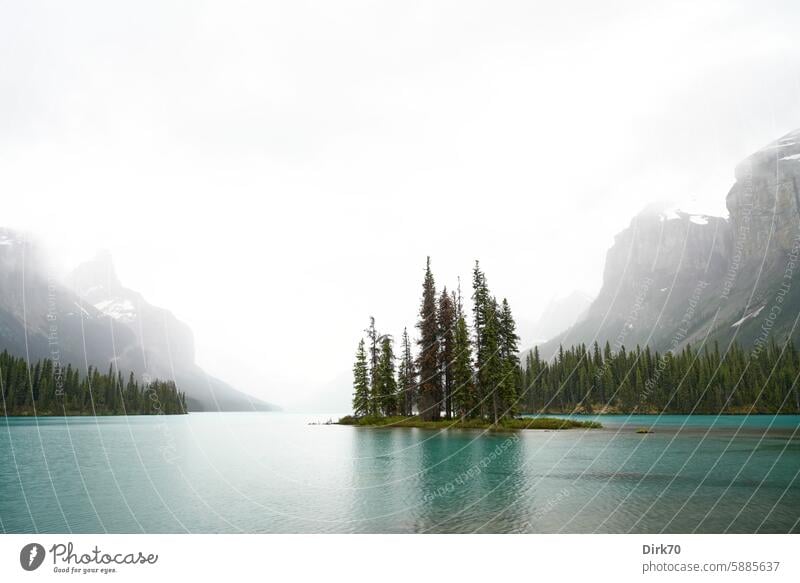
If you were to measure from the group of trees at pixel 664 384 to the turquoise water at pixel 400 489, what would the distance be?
50320 millimetres

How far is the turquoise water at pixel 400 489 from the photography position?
11078 millimetres

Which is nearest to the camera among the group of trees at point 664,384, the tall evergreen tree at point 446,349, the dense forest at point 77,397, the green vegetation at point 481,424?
the green vegetation at point 481,424

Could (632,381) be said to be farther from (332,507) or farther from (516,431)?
(332,507)

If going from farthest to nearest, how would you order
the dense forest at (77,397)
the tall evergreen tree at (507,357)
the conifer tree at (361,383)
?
the dense forest at (77,397)
the conifer tree at (361,383)
the tall evergreen tree at (507,357)

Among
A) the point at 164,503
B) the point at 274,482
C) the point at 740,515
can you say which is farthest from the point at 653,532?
the point at 164,503

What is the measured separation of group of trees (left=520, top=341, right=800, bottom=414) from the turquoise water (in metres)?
50.3

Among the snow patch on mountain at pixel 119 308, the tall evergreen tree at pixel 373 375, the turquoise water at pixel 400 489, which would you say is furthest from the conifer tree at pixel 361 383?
the snow patch on mountain at pixel 119 308

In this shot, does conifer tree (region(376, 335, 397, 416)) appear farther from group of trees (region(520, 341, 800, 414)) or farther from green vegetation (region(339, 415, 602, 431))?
group of trees (region(520, 341, 800, 414))

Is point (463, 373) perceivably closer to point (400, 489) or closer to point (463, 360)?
point (463, 360)

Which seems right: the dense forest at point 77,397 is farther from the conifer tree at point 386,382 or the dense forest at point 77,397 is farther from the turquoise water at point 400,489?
the turquoise water at point 400,489

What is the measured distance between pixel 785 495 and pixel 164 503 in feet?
56.1
